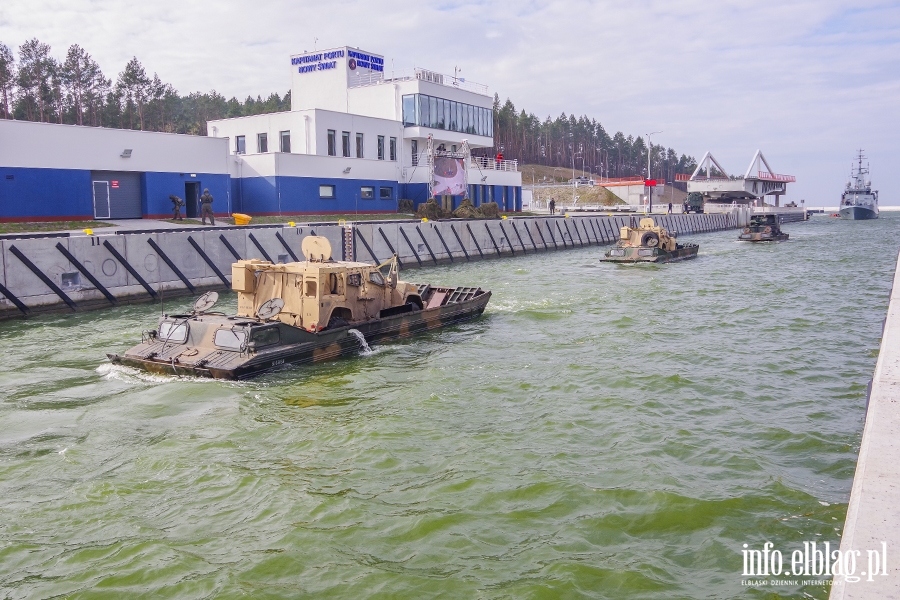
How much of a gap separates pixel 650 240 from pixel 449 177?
22621mm

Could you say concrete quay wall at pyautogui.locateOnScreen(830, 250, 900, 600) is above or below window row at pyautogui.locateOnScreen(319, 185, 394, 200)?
below

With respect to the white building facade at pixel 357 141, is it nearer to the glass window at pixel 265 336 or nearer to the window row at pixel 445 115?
the window row at pixel 445 115

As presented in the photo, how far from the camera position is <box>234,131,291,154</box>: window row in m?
51.2

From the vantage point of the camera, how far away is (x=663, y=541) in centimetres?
815

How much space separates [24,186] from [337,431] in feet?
97.2

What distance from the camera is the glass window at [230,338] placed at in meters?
14.9

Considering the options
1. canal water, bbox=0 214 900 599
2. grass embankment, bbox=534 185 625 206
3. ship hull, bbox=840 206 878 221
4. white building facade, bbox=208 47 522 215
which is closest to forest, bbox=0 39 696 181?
white building facade, bbox=208 47 522 215

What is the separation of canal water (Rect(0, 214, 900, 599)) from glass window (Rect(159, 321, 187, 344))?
107 cm

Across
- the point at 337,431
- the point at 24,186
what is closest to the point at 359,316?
the point at 337,431

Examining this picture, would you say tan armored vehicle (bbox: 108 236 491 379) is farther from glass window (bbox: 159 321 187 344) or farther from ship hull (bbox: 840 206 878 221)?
ship hull (bbox: 840 206 878 221)

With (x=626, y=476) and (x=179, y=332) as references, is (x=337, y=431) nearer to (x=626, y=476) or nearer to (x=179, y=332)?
(x=626, y=476)

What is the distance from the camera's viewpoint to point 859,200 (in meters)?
121

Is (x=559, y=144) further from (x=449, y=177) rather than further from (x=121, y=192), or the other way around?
(x=121, y=192)

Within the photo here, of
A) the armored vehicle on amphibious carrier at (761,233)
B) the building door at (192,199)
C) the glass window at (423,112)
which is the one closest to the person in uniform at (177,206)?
the building door at (192,199)
